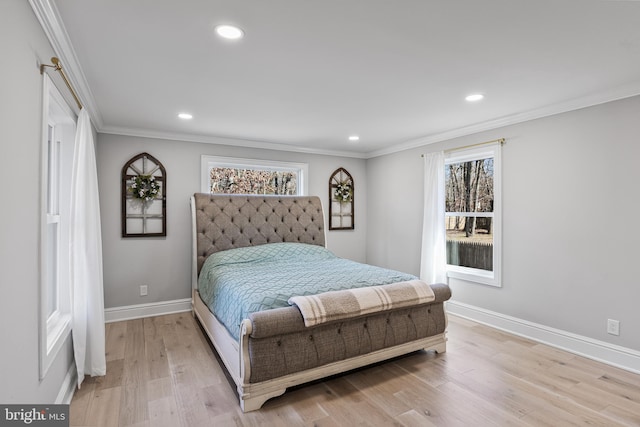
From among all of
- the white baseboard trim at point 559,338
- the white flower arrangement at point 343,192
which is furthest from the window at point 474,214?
the white flower arrangement at point 343,192

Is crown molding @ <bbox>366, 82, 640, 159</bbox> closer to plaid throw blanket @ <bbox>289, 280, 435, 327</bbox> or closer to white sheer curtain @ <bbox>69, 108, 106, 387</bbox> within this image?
plaid throw blanket @ <bbox>289, 280, 435, 327</bbox>

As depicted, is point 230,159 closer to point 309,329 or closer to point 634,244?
point 309,329

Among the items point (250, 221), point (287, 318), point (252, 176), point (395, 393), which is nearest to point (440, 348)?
point (395, 393)

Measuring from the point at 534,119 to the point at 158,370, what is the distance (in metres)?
4.15

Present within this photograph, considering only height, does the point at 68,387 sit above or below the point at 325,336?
below

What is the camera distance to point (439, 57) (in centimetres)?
217

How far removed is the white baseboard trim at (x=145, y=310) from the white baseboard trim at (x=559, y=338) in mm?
→ 3464

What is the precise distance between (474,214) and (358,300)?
2.28 meters

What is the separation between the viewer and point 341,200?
5.37 meters

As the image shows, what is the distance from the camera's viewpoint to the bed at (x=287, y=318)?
2191 mm

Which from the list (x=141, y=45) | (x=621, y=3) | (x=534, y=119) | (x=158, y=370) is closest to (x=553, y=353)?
(x=534, y=119)

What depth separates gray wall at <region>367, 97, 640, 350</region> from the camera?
8.91 feet

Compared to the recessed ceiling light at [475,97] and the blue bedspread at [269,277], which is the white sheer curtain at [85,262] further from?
the recessed ceiling light at [475,97]

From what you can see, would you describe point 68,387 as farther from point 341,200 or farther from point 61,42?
point 341,200
